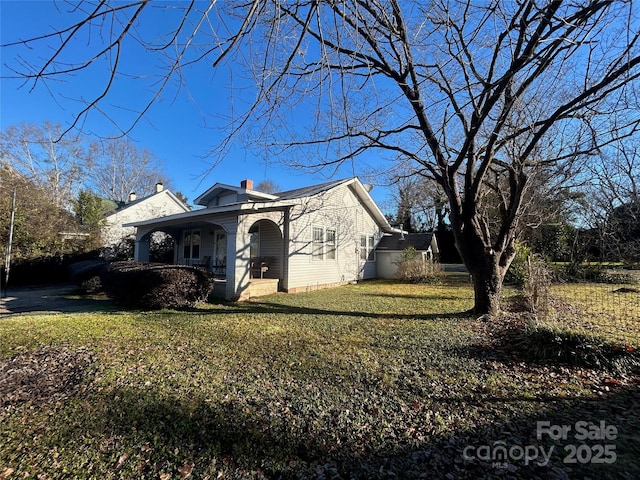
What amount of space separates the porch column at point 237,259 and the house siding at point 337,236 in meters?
2.38

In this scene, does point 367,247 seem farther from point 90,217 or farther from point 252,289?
point 90,217

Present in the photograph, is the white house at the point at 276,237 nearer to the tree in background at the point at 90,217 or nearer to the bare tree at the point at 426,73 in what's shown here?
the tree in background at the point at 90,217

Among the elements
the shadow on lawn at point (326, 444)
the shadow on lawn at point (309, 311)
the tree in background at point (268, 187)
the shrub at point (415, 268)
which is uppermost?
the tree in background at point (268, 187)

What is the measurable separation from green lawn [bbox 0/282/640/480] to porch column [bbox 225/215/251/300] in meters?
3.72

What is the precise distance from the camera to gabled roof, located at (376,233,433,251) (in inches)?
674

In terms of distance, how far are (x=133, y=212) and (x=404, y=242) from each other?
19.4 metres

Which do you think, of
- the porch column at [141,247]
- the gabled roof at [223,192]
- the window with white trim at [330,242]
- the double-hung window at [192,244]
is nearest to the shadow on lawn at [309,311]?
the window with white trim at [330,242]

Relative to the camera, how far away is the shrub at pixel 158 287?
25.3ft

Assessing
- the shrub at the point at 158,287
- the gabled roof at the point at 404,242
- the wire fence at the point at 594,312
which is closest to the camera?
the wire fence at the point at 594,312

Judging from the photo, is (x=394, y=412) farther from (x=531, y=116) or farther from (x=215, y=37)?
(x=531, y=116)

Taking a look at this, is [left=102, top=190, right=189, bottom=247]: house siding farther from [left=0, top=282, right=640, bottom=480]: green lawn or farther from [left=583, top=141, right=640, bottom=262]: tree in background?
[left=583, top=141, right=640, bottom=262]: tree in background

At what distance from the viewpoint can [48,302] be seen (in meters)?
9.26

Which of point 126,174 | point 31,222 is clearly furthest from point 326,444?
point 126,174

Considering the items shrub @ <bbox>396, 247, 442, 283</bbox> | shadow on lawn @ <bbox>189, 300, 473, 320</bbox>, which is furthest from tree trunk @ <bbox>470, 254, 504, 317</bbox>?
shrub @ <bbox>396, 247, 442, 283</bbox>
